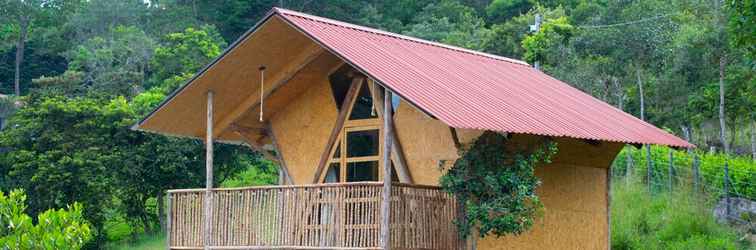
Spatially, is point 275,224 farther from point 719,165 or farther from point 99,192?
point 99,192

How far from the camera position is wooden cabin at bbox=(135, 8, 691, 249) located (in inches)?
635

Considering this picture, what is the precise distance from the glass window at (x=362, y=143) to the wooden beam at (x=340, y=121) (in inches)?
9.1

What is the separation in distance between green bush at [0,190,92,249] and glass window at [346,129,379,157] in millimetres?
6985

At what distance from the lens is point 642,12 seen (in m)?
35.1

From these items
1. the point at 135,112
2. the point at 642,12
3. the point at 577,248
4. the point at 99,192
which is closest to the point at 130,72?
the point at 135,112

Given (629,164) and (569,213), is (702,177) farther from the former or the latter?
(569,213)

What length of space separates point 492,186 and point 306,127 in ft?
15.2

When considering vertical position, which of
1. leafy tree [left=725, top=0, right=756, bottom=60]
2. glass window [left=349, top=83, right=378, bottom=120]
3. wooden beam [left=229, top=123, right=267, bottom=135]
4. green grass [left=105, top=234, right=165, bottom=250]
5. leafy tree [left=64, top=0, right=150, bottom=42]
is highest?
leafy tree [left=64, top=0, right=150, bottom=42]

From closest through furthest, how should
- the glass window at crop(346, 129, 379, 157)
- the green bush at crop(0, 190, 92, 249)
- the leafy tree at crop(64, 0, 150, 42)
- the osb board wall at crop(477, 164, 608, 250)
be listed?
the green bush at crop(0, 190, 92, 249) < the glass window at crop(346, 129, 379, 157) < the osb board wall at crop(477, 164, 608, 250) < the leafy tree at crop(64, 0, 150, 42)

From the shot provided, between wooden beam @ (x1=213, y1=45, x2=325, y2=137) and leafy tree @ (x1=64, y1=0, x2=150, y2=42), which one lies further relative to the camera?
leafy tree @ (x1=64, y1=0, x2=150, y2=42)

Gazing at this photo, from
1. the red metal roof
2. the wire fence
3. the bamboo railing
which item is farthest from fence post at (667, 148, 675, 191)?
the bamboo railing

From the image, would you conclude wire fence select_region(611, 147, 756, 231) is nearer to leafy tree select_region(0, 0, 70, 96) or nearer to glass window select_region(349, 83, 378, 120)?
glass window select_region(349, 83, 378, 120)

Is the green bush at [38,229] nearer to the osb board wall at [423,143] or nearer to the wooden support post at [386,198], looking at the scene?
the wooden support post at [386,198]

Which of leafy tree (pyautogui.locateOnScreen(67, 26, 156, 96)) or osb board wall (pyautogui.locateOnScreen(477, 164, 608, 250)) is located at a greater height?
leafy tree (pyautogui.locateOnScreen(67, 26, 156, 96))
